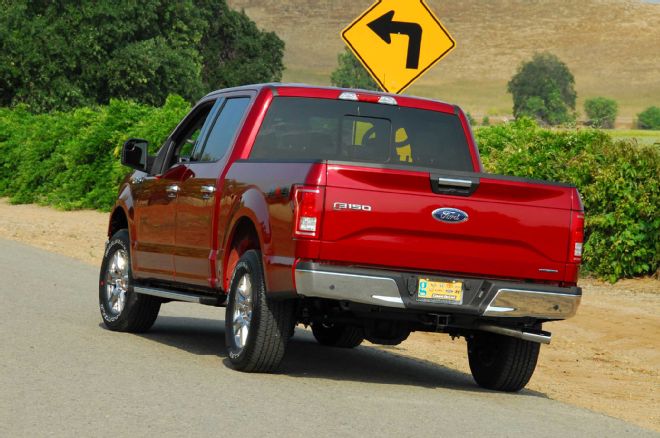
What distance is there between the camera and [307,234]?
9453 millimetres

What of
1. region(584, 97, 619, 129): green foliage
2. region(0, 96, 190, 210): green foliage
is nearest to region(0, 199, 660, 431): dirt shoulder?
region(0, 96, 190, 210): green foliage

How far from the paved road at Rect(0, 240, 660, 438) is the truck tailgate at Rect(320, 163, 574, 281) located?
3.01ft

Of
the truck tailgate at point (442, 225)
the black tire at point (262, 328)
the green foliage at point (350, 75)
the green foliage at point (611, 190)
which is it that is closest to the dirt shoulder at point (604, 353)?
the green foliage at point (611, 190)

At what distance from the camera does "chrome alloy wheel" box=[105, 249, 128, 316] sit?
41.3ft

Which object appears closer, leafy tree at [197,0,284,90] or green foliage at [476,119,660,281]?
green foliage at [476,119,660,281]

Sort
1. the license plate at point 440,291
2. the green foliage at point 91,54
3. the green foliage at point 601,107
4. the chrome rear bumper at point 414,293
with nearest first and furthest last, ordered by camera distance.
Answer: the chrome rear bumper at point 414,293
the license plate at point 440,291
the green foliage at point 91,54
the green foliage at point 601,107

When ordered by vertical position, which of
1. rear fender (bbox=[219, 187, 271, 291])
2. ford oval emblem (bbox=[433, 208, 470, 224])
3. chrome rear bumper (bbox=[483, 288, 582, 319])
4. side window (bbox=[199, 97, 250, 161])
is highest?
side window (bbox=[199, 97, 250, 161])

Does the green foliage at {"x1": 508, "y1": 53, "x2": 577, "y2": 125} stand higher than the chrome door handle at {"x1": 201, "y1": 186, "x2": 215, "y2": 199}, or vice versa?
the green foliage at {"x1": 508, "y1": 53, "x2": 577, "y2": 125}

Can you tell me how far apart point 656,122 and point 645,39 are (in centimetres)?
5613

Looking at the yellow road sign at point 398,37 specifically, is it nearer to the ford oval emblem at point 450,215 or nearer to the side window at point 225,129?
the side window at point 225,129

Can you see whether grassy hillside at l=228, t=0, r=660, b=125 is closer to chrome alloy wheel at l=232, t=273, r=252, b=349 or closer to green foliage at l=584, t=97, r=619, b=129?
green foliage at l=584, t=97, r=619, b=129

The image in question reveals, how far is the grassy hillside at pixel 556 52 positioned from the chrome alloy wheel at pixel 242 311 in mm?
146490

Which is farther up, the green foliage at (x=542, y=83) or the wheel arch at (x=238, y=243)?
the green foliage at (x=542, y=83)

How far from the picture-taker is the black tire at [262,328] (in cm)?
988
